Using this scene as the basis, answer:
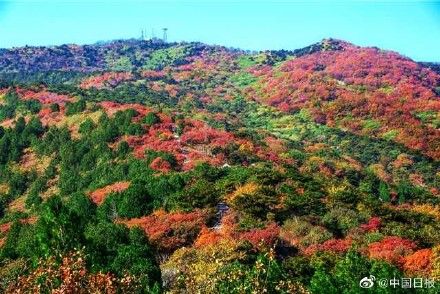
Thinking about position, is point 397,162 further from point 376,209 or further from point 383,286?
point 383,286

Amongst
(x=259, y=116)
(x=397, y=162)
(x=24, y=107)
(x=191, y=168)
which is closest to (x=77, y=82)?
(x=259, y=116)

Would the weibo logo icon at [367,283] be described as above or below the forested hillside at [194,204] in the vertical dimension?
above

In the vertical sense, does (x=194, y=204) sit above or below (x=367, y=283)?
below

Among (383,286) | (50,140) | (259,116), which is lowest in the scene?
(259,116)

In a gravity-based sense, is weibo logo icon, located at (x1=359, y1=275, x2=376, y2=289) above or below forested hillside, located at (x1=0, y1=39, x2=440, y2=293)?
above

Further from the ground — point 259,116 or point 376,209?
point 376,209

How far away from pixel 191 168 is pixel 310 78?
130 meters

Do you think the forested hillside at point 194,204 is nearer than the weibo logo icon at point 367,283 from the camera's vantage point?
No

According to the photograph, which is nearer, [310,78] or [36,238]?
[36,238]

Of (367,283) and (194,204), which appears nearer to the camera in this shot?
(367,283)

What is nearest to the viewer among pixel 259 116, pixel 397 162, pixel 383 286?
pixel 383 286

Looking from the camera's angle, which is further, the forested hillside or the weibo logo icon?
the forested hillside

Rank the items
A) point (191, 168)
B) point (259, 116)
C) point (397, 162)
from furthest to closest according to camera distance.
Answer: point (259, 116) → point (397, 162) → point (191, 168)

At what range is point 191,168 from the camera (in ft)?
191
